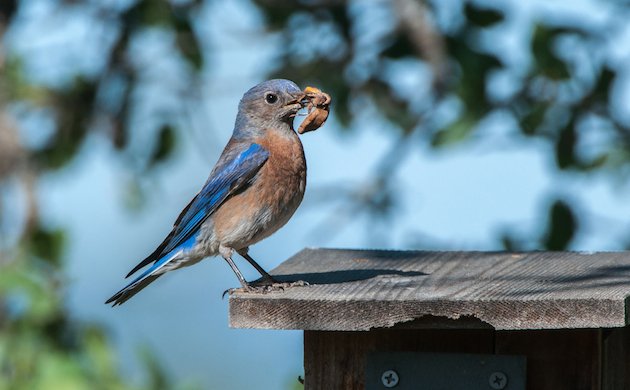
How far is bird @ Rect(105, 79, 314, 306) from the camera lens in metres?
4.34

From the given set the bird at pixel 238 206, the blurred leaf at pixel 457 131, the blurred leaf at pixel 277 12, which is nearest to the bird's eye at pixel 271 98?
the bird at pixel 238 206

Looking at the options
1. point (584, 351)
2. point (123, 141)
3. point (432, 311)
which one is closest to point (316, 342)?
point (432, 311)

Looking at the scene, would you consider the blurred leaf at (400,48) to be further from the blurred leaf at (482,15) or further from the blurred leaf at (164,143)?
the blurred leaf at (164,143)

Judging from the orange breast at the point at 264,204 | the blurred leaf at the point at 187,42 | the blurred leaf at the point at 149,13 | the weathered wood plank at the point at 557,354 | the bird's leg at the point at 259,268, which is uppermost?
the blurred leaf at the point at 149,13

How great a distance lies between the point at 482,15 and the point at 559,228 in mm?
1032

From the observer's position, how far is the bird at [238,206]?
4.34m

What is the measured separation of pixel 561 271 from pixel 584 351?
531 millimetres

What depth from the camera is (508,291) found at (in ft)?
11.5

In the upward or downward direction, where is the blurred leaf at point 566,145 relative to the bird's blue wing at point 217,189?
upward

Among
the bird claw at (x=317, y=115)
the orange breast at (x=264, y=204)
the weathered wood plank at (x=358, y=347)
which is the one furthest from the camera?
the bird claw at (x=317, y=115)

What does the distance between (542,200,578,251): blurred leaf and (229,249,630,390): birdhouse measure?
1.60 m

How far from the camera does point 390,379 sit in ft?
11.9

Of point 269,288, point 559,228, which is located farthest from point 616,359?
point 559,228

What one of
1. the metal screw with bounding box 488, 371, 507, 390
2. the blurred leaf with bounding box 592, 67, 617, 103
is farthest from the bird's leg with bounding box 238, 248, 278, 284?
the blurred leaf with bounding box 592, 67, 617, 103
